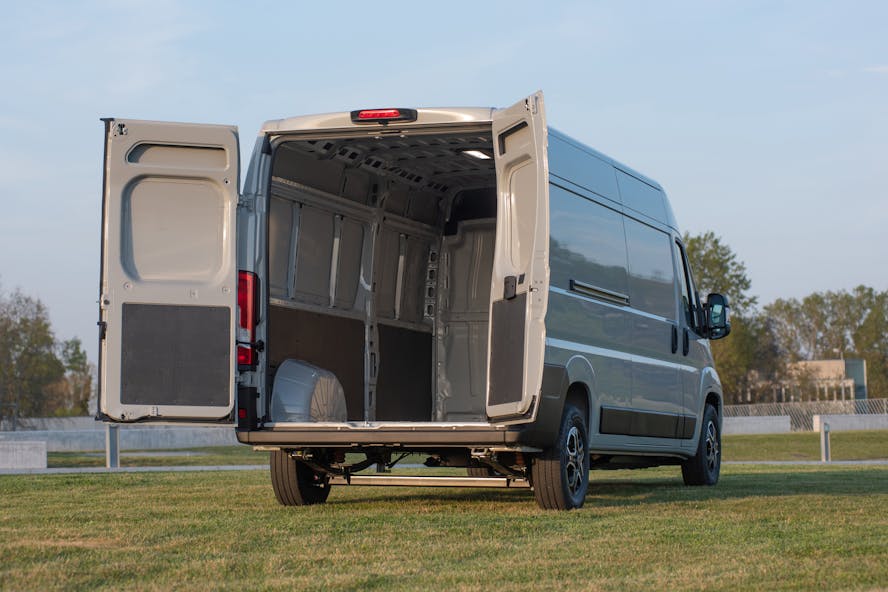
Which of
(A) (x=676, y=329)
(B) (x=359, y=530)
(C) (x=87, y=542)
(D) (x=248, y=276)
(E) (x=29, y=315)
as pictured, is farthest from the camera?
(E) (x=29, y=315)

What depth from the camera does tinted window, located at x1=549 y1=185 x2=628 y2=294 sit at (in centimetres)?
984

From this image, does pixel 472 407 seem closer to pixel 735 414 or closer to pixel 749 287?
pixel 735 414

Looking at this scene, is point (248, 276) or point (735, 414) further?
point (735, 414)

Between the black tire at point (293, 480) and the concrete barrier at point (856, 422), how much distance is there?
36.3 meters

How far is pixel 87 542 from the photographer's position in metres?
8.13

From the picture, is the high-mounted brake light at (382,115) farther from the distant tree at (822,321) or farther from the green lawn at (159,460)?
the distant tree at (822,321)

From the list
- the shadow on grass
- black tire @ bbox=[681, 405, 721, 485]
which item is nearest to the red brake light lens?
the shadow on grass

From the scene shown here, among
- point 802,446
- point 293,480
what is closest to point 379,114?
point 293,480

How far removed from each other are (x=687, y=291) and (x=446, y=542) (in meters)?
6.18

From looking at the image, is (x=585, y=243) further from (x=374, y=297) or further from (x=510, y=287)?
(x=374, y=297)

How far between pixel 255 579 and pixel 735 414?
56.0 m

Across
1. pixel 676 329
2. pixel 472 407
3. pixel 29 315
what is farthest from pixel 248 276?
pixel 29 315

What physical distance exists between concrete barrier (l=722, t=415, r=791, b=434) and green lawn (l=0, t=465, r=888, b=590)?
32632 mm

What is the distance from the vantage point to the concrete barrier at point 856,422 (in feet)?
154
